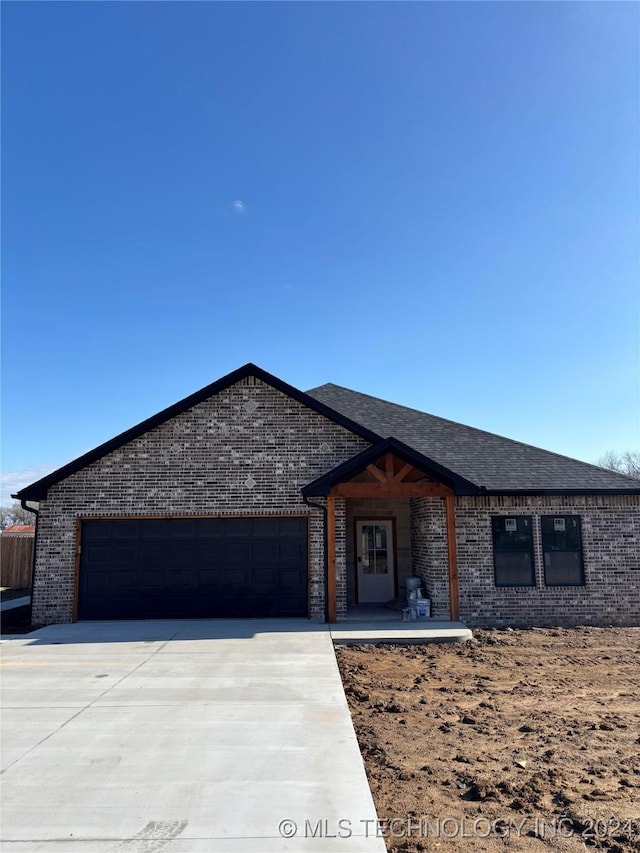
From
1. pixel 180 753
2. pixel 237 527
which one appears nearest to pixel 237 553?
pixel 237 527

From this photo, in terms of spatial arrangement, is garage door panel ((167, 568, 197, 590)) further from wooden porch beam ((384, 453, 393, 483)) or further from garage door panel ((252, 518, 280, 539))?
wooden porch beam ((384, 453, 393, 483))

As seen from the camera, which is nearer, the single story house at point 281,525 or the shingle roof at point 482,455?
the single story house at point 281,525

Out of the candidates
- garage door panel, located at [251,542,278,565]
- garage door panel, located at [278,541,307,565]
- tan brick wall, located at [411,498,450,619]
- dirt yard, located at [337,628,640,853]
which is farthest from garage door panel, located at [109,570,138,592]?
tan brick wall, located at [411,498,450,619]

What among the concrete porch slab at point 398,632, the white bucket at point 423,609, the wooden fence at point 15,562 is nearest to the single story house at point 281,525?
the white bucket at point 423,609

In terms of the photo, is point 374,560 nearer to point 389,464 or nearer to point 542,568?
point 389,464

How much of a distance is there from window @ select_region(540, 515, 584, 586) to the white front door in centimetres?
394

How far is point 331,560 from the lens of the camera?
1220 cm

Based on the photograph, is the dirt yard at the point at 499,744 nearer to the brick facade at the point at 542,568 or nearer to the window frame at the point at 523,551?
the brick facade at the point at 542,568

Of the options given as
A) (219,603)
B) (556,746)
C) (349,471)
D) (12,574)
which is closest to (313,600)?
(219,603)

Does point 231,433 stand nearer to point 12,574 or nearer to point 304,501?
point 304,501

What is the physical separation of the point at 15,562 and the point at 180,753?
20.0 m

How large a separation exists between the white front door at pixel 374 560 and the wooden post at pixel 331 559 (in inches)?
110

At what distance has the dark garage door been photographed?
12484mm

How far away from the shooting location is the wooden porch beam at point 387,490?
39.5 ft
